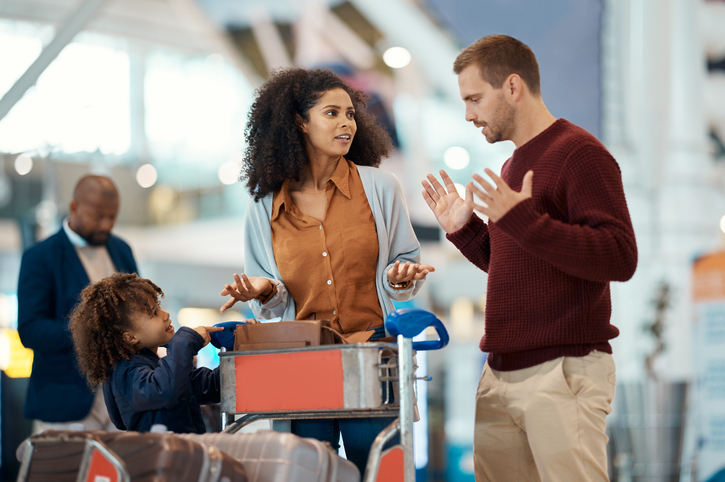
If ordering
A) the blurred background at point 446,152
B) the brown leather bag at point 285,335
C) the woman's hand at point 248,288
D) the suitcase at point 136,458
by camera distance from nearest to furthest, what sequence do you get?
the suitcase at point 136,458, the brown leather bag at point 285,335, the woman's hand at point 248,288, the blurred background at point 446,152

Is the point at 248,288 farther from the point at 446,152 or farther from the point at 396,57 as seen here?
the point at 396,57

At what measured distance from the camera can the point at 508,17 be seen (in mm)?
6395

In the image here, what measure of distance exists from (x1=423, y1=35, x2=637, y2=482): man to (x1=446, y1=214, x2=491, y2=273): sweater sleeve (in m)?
0.12

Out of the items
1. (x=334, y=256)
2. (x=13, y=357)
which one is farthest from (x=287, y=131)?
(x=13, y=357)

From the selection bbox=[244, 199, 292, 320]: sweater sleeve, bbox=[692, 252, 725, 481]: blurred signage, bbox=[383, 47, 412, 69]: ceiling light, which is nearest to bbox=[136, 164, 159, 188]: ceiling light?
bbox=[383, 47, 412, 69]: ceiling light

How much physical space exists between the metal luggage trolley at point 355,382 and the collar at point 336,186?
56cm

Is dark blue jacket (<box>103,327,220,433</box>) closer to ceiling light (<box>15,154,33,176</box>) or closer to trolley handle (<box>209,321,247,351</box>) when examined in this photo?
trolley handle (<box>209,321,247,351</box>)

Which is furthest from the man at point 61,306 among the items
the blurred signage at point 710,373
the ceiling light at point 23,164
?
the ceiling light at point 23,164

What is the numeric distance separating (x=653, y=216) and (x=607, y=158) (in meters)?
4.75

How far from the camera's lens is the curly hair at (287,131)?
99.5 inches

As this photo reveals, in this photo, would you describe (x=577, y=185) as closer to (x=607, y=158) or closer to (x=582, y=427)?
A: (x=607, y=158)

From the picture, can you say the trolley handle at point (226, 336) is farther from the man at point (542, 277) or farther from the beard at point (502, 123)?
the beard at point (502, 123)

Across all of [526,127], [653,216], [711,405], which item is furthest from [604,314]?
[653,216]

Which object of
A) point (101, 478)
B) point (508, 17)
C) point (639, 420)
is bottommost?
point (639, 420)
